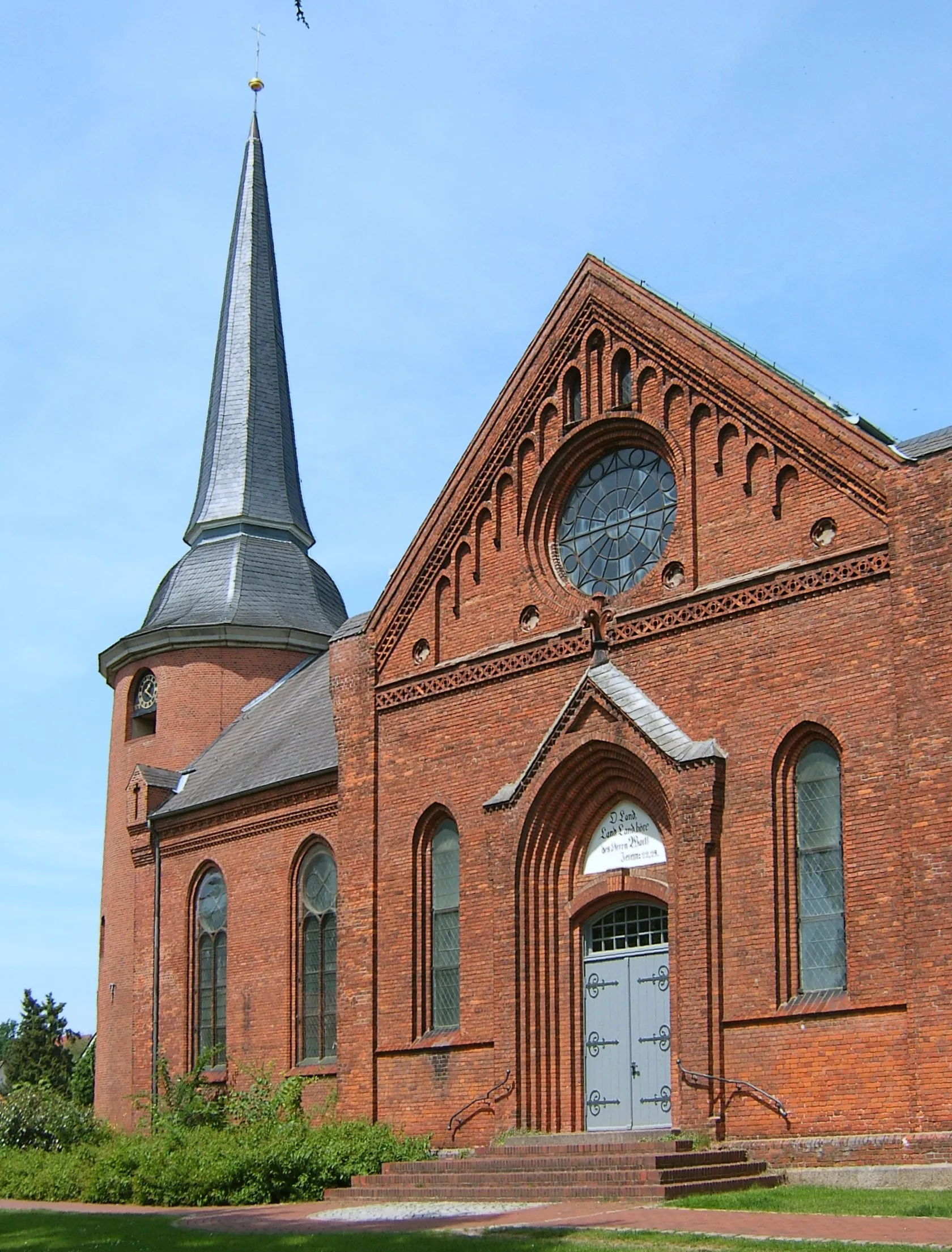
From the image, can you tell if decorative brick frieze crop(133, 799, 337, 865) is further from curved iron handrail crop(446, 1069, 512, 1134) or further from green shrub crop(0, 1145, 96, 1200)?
green shrub crop(0, 1145, 96, 1200)

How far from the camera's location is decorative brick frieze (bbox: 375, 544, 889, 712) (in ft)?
66.4

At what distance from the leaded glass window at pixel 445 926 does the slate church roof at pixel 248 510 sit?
1150 cm

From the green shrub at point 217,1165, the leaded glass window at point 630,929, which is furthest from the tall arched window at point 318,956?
the leaded glass window at point 630,929

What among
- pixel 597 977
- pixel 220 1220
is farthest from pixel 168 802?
pixel 220 1220

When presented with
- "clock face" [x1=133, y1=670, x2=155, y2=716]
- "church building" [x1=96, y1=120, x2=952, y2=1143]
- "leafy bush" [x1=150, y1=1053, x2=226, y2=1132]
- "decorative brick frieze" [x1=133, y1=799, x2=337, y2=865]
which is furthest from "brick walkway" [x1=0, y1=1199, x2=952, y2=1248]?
"clock face" [x1=133, y1=670, x2=155, y2=716]

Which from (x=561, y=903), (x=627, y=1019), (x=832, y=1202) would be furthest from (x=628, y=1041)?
(x=832, y=1202)

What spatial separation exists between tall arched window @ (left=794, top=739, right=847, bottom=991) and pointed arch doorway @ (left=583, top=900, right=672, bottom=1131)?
88.3 inches

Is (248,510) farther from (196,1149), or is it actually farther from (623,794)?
(196,1149)

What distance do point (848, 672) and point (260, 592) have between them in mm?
18633

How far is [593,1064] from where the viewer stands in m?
22.4

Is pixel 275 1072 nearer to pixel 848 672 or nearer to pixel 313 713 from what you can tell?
pixel 313 713

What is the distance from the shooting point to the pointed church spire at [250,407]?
124ft

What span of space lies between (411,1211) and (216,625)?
18.3 meters

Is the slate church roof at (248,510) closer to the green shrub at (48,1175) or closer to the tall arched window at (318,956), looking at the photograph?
the tall arched window at (318,956)
